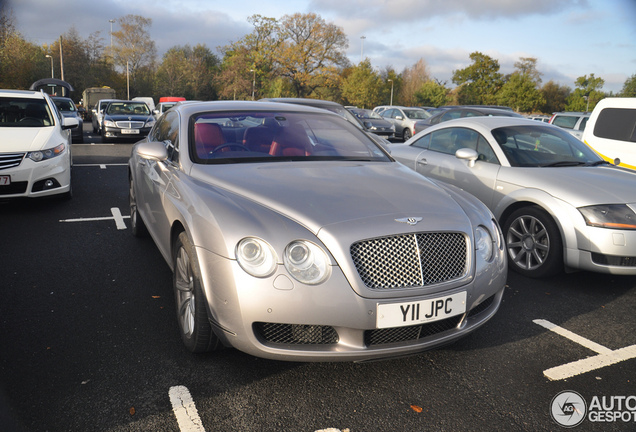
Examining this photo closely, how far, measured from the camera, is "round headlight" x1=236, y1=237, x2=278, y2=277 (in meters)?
2.47

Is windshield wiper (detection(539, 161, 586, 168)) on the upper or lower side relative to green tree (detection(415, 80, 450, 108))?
lower

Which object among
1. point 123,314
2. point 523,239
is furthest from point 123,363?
point 523,239

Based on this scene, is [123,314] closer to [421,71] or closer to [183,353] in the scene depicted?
[183,353]

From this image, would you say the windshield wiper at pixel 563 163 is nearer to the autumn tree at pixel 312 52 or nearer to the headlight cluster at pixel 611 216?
the headlight cluster at pixel 611 216

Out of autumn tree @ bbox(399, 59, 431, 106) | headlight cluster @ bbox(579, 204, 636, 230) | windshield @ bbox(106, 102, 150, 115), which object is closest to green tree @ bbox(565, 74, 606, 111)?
autumn tree @ bbox(399, 59, 431, 106)

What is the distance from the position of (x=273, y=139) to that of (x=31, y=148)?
438cm

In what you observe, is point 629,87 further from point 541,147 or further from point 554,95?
point 541,147

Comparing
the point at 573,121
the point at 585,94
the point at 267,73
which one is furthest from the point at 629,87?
the point at 573,121

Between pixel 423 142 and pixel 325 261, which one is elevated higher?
pixel 423 142

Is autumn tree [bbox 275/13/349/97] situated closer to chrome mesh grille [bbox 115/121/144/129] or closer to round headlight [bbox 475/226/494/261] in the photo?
chrome mesh grille [bbox 115/121/144/129]

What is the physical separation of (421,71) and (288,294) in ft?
301

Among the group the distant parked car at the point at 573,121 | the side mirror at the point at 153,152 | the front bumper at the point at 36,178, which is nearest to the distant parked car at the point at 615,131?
the side mirror at the point at 153,152

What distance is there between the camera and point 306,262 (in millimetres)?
2500

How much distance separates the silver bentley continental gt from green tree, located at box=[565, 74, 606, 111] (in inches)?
2870
